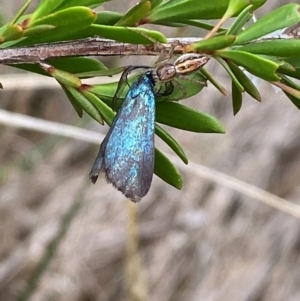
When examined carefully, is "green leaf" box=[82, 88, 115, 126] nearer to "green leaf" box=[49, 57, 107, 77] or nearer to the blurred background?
"green leaf" box=[49, 57, 107, 77]

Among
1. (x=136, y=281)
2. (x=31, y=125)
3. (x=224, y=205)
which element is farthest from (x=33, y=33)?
(x=224, y=205)

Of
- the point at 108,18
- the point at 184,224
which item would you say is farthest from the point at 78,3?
the point at 184,224

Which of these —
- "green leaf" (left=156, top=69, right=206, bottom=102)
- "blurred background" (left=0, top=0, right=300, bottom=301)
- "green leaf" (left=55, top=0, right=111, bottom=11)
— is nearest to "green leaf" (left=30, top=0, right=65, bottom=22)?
"green leaf" (left=55, top=0, right=111, bottom=11)

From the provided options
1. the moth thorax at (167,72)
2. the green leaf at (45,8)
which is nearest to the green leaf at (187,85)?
the moth thorax at (167,72)

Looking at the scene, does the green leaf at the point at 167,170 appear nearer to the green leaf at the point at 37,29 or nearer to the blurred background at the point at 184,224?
the green leaf at the point at 37,29

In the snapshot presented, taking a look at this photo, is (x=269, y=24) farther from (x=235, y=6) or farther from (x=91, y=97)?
(x=91, y=97)

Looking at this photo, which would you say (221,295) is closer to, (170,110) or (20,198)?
(20,198)
